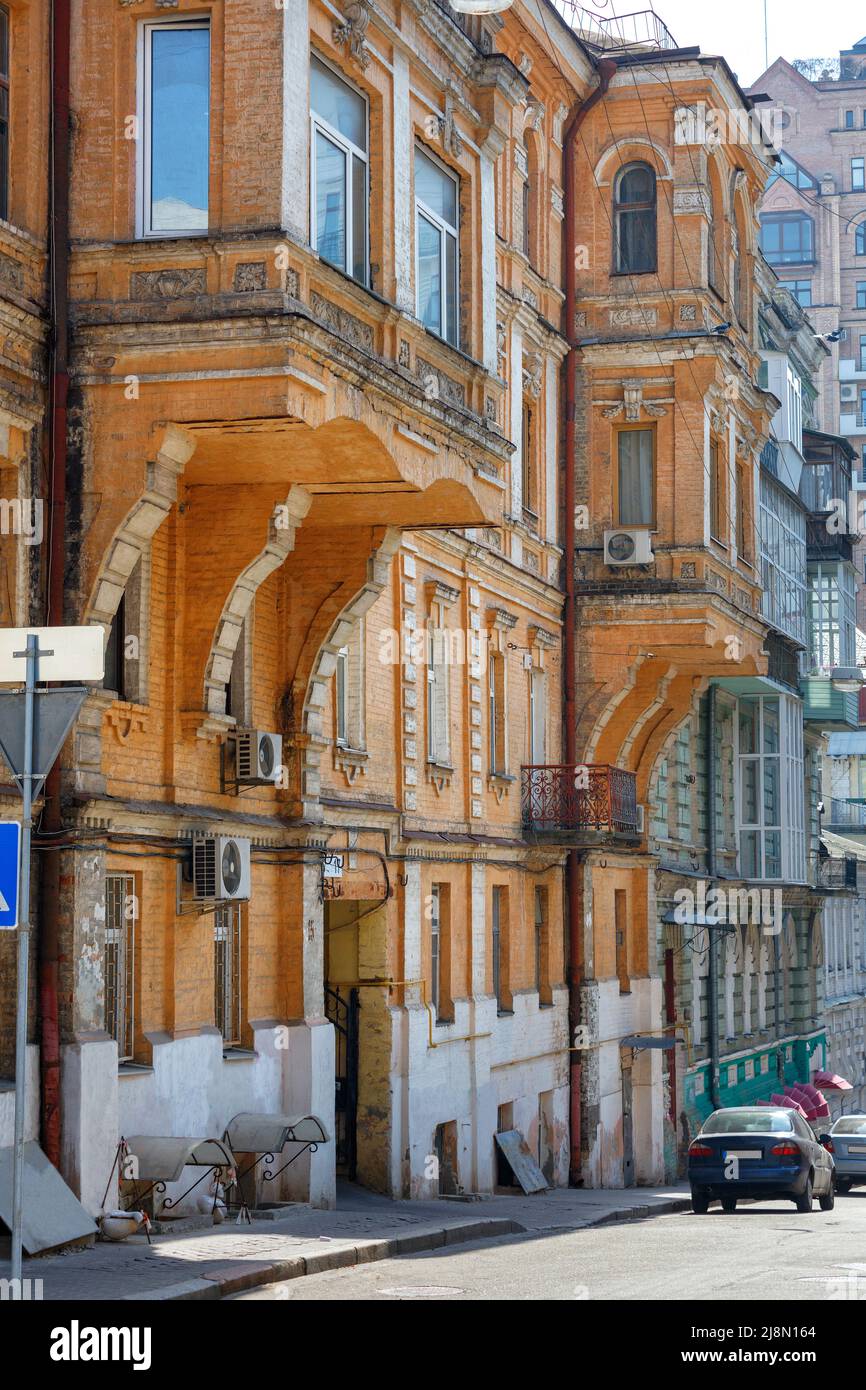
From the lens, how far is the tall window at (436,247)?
19.3m

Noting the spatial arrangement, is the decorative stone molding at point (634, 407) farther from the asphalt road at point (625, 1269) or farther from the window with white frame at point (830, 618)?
the window with white frame at point (830, 618)

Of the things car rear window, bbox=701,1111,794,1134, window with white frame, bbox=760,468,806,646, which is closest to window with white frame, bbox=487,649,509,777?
car rear window, bbox=701,1111,794,1134

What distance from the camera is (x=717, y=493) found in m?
31.4

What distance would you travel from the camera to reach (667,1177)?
108ft

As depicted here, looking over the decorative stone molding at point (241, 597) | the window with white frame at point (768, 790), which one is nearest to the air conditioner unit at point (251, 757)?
the decorative stone molding at point (241, 597)

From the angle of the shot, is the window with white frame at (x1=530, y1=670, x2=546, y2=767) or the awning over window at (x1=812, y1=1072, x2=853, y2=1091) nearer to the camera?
the window with white frame at (x1=530, y1=670, x2=546, y2=767)

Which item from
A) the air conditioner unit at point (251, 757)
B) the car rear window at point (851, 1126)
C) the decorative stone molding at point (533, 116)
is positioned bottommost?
the car rear window at point (851, 1126)

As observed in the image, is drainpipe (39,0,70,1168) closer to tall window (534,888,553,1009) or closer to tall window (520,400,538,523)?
tall window (520,400,538,523)

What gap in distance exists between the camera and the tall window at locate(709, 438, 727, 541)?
1222 inches

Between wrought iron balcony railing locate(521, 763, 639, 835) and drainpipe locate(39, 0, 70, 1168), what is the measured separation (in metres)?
13.3

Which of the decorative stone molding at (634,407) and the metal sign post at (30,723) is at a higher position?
the decorative stone molding at (634,407)

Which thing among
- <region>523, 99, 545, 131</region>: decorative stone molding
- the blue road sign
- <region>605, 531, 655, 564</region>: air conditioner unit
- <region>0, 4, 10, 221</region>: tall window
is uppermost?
<region>523, 99, 545, 131</region>: decorative stone molding

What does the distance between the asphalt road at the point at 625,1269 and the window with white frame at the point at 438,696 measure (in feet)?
20.7
